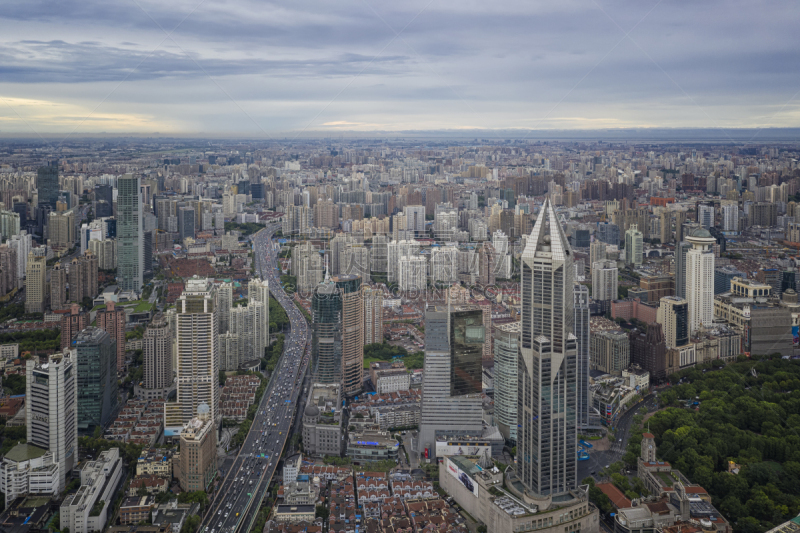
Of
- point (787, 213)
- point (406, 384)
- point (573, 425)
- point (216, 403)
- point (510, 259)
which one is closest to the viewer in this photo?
point (573, 425)

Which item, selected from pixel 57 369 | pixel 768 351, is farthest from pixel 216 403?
pixel 768 351

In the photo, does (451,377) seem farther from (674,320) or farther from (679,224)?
(679,224)

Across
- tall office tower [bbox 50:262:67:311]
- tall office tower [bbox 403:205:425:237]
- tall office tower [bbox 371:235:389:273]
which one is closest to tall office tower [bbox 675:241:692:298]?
tall office tower [bbox 371:235:389:273]

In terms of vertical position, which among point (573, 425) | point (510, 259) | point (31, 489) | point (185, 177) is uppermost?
point (185, 177)

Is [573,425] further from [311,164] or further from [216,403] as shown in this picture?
[311,164]

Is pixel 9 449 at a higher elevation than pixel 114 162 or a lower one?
lower

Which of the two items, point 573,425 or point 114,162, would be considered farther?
point 114,162

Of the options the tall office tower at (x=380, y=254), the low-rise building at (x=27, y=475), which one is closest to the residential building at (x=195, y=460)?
the low-rise building at (x=27, y=475)
